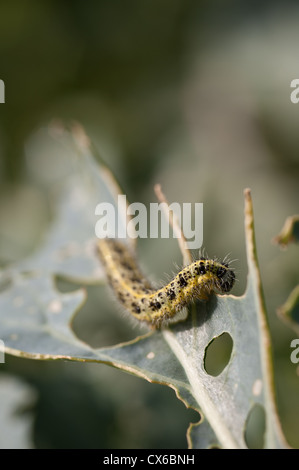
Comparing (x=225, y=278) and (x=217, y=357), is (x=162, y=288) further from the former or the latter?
(x=217, y=357)

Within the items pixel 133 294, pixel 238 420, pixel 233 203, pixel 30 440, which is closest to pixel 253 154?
pixel 233 203

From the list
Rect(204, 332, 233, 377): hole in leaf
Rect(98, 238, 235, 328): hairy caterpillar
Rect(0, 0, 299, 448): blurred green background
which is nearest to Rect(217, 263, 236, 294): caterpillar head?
Rect(98, 238, 235, 328): hairy caterpillar

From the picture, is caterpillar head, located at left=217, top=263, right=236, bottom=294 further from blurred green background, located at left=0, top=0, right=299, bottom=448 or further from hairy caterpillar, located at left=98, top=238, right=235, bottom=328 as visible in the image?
blurred green background, located at left=0, top=0, right=299, bottom=448

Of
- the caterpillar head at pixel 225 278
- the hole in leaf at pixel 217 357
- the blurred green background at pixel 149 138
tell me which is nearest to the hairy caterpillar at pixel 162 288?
the caterpillar head at pixel 225 278

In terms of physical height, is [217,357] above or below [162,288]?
below

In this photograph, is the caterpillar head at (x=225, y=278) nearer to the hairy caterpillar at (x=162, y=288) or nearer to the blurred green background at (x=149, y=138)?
the hairy caterpillar at (x=162, y=288)

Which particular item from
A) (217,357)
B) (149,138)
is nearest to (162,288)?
(217,357)

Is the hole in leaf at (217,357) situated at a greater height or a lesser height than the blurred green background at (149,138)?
→ lesser
